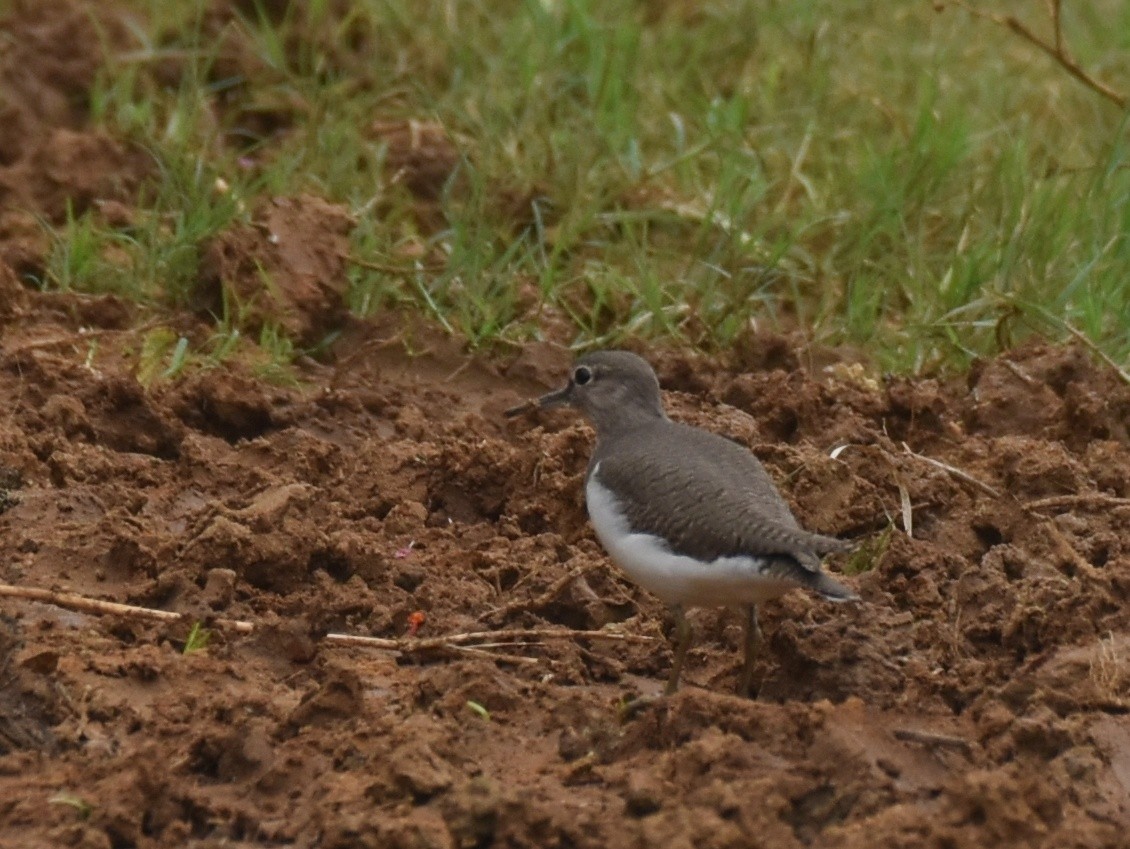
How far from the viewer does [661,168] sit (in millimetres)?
7941

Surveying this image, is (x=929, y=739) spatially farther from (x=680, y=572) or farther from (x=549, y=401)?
(x=549, y=401)

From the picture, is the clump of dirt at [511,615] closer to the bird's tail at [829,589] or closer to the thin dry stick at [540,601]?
the thin dry stick at [540,601]

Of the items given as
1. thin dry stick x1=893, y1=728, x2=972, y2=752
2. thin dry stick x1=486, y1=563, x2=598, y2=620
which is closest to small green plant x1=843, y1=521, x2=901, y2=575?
thin dry stick x1=486, y1=563, x2=598, y2=620

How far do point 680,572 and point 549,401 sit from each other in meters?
1.30

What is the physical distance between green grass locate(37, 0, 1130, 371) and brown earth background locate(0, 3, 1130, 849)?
28 cm

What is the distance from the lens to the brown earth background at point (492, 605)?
4211 mm

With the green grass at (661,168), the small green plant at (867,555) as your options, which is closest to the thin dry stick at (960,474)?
the small green plant at (867,555)

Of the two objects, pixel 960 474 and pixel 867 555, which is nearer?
pixel 867 555

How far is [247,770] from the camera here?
14.6 feet

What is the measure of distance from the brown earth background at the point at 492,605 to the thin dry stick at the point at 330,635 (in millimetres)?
31

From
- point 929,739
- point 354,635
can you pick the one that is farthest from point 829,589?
point 354,635

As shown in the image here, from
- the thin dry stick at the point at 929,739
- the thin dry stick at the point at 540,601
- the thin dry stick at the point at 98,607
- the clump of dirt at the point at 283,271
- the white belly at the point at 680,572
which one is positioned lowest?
the clump of dirt at the point at 283,271

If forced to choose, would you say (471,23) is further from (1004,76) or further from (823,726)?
(823,726)

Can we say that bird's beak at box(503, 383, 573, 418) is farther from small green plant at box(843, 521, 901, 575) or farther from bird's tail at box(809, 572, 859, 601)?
bird's tail at box(809, 572, 859, 601)
